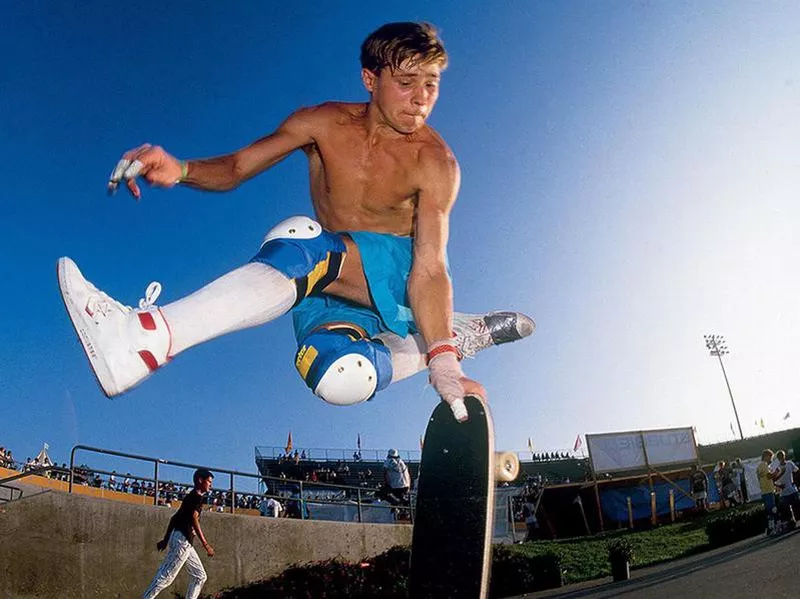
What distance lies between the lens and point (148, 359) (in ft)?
7.66

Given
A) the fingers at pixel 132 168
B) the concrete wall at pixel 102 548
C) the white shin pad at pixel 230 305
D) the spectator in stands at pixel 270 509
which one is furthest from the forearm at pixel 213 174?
the spectator in stands at pixel 270 509

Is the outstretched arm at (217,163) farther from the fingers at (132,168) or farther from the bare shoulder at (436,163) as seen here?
the bare shoulder at (436,163)

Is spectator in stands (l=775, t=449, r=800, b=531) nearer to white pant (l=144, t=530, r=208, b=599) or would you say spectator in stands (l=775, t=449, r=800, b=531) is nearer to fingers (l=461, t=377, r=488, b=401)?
white pant (l=144, t=530, r=208, b=599)

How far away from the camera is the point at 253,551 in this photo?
859 cm

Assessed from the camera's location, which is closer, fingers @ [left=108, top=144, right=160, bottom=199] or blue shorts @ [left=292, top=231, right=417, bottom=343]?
fingers @ [left=108, top=144, right=160, bottom=199]

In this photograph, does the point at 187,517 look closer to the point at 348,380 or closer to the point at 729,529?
the point at 348,380

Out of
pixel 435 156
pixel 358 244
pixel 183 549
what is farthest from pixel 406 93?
pixel 183 549

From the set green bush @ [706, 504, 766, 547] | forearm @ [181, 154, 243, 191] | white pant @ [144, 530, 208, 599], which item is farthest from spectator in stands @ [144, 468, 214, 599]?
green bush @ [706, 504, 766, 547]

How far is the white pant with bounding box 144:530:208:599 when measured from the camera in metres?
6.58

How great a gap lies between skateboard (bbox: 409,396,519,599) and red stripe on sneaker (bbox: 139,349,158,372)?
43.6 inches

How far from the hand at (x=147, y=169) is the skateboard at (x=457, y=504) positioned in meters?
1.60

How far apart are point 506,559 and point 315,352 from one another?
660cm

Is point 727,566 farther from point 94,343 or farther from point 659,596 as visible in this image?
point 94,343

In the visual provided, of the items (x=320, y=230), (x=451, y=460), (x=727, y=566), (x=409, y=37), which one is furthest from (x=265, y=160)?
(x=727, y=566)
